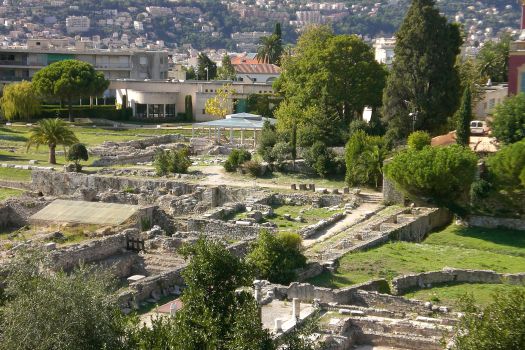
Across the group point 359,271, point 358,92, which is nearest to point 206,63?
point 358,92

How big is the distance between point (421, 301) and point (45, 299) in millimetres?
11007

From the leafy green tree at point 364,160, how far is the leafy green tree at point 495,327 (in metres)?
25.2

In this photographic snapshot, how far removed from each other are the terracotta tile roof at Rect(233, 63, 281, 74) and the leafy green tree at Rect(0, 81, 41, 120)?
35.7 metres

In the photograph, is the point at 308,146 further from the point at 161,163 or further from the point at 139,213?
the point at 139,213

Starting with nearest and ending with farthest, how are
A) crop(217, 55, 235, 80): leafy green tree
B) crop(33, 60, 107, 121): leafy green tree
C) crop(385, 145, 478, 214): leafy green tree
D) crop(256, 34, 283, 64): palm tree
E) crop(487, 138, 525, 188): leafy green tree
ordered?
crop(385, 145, 478, 214): leafy green tree < crop(487, 138, 525, 188): leafy green tree < crop(33, 60, 107, 121): leafy green tree < crop(217, 55, 235, 80): leafy green tree < crop(256, 34, 283, 64): palm tree

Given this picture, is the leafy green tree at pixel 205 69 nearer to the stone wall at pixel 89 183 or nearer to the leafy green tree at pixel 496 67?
the leafy green tree at pixel 496 67

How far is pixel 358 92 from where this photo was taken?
5438 centimetres

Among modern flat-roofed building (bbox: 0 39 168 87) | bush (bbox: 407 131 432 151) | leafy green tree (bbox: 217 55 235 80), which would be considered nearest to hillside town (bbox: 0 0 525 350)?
bush (bbox: 407 131 432 151)

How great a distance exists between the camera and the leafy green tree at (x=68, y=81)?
7256 cm

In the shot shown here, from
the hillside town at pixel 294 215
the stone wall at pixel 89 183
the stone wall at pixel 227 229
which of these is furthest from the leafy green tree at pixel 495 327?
the stone wall at pixel 89 183

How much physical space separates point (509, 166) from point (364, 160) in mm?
7939

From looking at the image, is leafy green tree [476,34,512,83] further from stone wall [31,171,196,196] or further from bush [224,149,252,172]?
stone wall [31,171,196,196]

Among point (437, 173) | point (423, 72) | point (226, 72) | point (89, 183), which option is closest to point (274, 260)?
point (437, 173)

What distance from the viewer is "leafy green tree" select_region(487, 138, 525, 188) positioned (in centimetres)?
3788
